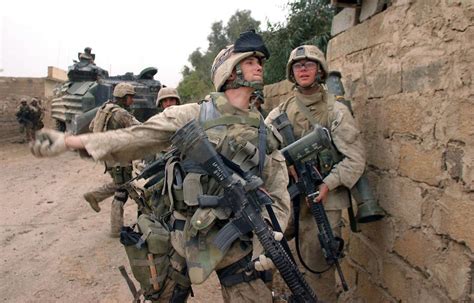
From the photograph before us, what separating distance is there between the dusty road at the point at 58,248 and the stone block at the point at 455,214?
2207 mm

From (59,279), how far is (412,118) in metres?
3.41

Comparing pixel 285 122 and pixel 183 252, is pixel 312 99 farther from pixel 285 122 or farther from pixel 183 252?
pixel 183 252

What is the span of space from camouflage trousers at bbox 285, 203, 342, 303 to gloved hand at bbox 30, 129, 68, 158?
1.83 m

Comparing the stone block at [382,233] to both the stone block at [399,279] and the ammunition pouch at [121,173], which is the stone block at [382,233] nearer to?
the stone block at [399,279]

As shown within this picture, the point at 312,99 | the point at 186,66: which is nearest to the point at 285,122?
the point at 312,99

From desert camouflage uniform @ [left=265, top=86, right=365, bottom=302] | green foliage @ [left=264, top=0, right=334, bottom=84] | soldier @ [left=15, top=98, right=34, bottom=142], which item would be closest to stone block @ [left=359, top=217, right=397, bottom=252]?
desert camouflage uniform @ [left=265, top=86, right=365, bottom=302]

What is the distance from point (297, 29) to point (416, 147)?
23.2 ft

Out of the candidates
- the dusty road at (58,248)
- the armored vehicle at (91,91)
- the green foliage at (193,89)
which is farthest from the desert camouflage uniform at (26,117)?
the green foliage at (193,89)

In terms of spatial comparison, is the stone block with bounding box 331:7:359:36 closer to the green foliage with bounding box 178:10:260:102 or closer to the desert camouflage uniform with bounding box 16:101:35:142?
the desert camouflage uniform with bounding box 16:101:35:142

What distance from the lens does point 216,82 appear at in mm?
2576

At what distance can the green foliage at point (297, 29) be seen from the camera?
9.25m

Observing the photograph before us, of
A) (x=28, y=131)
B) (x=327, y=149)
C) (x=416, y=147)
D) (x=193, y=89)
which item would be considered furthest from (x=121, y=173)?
(x=193, y=89)

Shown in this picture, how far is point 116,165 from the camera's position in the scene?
5.39 meters

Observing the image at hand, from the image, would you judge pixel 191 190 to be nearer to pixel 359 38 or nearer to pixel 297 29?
pixel 359 38
